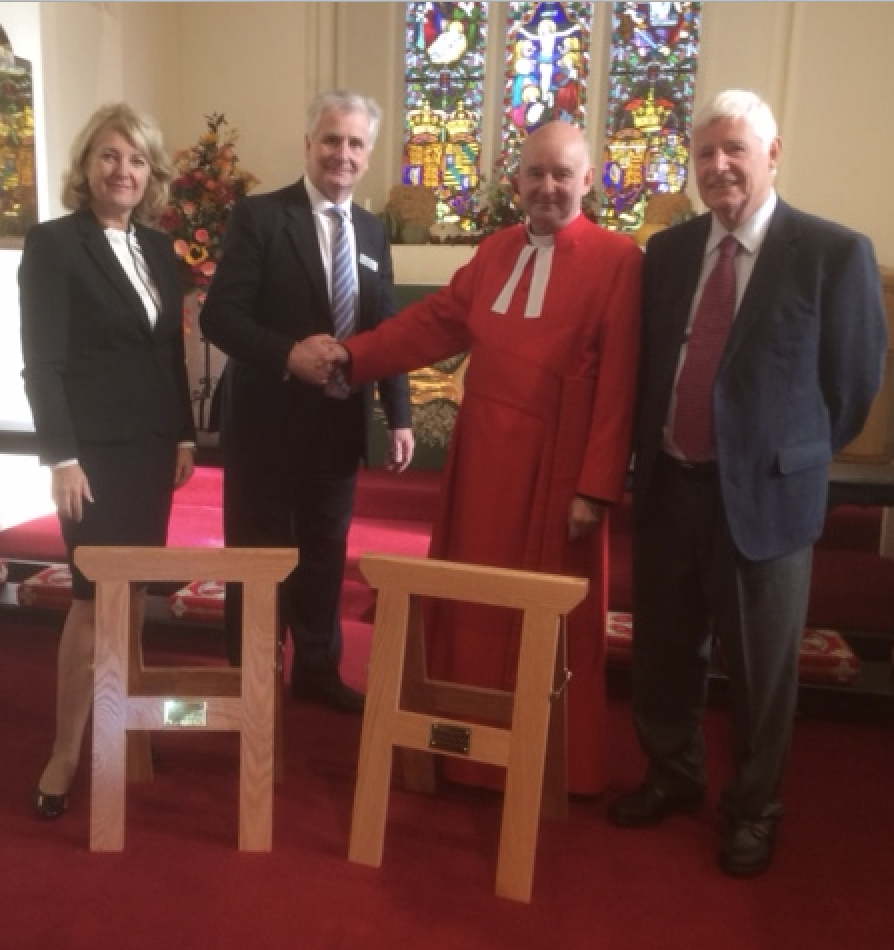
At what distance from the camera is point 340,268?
8.55ft

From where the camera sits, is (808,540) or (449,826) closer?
(808,540)

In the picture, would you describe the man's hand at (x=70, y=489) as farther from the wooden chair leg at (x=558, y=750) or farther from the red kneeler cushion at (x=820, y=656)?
the red kneeler cushion at (x=820, y=656)

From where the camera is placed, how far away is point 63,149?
4836 mm

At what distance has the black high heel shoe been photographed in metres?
2.22

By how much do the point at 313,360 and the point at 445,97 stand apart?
4.58 m

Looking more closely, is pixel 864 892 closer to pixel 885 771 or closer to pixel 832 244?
pixel 885 771

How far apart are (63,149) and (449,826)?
4038mm

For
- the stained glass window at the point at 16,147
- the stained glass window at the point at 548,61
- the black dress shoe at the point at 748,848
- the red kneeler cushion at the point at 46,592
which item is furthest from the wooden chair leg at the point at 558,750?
the stained glass window at the point at 548,61

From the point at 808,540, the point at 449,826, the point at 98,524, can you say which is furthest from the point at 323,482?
the point at 808,540

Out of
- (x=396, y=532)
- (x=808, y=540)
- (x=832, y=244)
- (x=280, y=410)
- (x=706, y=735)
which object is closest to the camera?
(x=832, y=244)

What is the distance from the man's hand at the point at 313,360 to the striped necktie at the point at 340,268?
0.58 ft

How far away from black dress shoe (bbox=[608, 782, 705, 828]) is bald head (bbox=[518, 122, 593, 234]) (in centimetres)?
133

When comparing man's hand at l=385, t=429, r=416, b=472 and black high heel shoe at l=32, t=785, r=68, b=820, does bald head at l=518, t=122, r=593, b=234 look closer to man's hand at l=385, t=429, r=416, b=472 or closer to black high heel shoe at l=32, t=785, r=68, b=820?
man's hand at l=385, t=429, r=416, b=472

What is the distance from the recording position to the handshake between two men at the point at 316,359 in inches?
95.8
